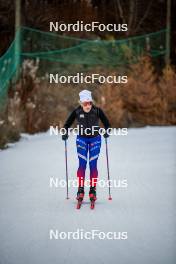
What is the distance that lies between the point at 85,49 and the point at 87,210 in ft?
51.3

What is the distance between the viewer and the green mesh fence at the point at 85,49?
21.3m

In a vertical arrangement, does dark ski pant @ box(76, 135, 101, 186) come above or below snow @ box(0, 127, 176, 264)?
above

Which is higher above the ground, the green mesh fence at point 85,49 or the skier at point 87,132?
the green mesh fence at point 85,49
